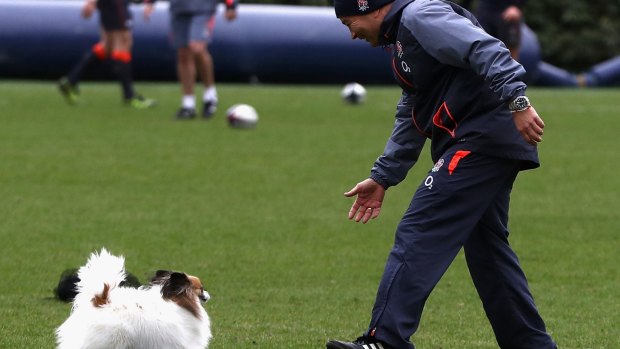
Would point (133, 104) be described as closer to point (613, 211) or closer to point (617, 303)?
point (613, 211)

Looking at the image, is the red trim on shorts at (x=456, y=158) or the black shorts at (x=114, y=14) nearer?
the red trim on shorts at (x=456, y=158)

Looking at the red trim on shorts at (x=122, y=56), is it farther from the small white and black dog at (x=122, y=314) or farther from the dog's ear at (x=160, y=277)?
the small white and black dog at (x=122, y=314)

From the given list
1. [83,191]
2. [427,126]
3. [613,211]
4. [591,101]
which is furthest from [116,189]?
[591,101]

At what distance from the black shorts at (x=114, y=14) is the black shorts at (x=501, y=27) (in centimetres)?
473

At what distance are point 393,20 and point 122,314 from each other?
58.4 inches

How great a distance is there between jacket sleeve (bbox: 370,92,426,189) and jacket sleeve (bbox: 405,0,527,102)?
515mm

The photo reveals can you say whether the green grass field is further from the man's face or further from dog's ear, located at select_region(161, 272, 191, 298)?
the man's face

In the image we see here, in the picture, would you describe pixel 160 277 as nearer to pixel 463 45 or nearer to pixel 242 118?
pixel 463 45

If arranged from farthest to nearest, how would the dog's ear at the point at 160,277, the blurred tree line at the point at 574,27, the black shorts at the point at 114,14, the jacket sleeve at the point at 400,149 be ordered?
the blurred tree line at the point at 574,27 < the black shorts at the point at 114,14 < the jacket sleeve at the point at 400,149 < the dog's ear at the point at 160,277

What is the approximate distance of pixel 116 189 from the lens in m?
10.7

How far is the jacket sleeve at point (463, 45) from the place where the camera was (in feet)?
15.0

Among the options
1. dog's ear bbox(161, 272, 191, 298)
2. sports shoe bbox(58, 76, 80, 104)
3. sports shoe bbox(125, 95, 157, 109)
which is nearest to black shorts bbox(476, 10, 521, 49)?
sports shoe bbox(125, 95, 157, 109)

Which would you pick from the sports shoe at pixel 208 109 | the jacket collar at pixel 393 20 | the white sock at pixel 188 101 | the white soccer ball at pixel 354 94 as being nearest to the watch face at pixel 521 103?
the jacket collar at pixel 393 20

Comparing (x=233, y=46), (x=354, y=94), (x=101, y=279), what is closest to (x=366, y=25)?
(x=101, y=279)
